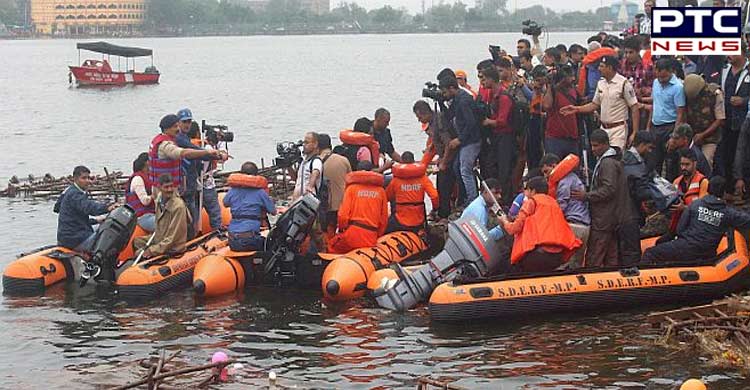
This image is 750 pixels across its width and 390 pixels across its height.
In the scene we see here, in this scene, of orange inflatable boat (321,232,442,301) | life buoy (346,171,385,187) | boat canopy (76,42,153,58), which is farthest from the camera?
boat canopy (76,42,153,58)

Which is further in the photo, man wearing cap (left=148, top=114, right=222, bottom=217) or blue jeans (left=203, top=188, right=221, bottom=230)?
blue jeans (left=203, top=188, right=221, bottom=230)

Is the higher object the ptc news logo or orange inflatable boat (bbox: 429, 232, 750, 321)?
the ptc news logo

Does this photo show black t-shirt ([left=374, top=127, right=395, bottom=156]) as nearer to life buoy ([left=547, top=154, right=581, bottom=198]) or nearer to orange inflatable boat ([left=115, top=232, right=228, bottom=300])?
orange inflatable boat ([left=115, top=232, right=228, bottom=300])

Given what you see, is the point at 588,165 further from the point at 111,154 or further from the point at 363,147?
the point at 111,154

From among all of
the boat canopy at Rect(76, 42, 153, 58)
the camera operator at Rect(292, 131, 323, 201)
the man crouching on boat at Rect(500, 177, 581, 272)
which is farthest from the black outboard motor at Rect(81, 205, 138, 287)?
the boat canopy at Rect(76, 42, 153, 58)

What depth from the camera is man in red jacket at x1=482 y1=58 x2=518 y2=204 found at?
15.8m

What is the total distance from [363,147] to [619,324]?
476 centimetres

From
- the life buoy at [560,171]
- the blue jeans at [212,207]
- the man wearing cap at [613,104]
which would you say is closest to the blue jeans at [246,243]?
the blue jeans at [212,207]

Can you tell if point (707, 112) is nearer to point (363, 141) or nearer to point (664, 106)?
point (664, 106)

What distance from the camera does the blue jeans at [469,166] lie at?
1600 centimetres

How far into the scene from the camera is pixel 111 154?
39156 mm

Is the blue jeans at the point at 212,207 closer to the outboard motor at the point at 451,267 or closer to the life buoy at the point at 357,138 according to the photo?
the life buoy at the point at 357,138

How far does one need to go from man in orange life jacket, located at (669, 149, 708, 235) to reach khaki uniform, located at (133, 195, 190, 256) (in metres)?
6.19

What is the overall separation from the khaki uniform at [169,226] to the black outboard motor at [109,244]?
379 mm
